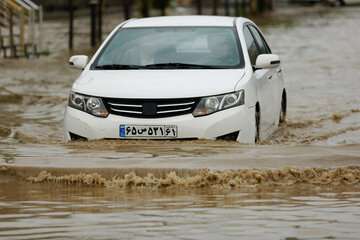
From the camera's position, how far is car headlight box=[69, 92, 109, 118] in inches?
427

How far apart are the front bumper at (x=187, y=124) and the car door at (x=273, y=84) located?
169 cm

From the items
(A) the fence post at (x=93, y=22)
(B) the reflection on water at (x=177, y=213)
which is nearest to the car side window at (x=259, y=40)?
(B) the reflection on water at (x=177, y=213)

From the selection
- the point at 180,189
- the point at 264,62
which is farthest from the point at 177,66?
the point at 180,189

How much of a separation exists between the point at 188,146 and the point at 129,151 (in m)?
0.54

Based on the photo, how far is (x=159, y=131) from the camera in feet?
35.0

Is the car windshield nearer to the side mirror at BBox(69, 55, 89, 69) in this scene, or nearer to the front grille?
the side mirror at BBox(69, 55, 89, 69)

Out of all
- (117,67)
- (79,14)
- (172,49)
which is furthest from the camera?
(79,14)

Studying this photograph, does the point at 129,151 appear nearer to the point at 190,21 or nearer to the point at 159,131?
the point at 159,131

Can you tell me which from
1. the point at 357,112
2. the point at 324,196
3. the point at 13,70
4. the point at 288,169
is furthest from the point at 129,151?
the point at 13,70

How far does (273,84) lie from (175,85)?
8.05ft

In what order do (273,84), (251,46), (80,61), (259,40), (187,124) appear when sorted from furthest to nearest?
(259,40) → (273,84) → (251,46) → (80,61) → (187,124)

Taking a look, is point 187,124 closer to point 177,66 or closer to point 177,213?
point 177,66

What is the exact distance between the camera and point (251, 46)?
12.6m

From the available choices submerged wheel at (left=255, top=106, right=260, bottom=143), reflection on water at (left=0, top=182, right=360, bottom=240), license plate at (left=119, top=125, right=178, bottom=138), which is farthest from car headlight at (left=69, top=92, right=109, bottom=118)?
reflection on water at (left=0, top=182, right=360, bottom=240)
